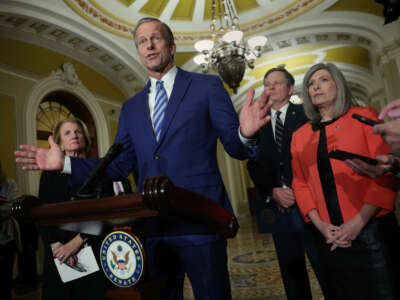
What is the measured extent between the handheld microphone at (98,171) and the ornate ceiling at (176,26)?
516 cm

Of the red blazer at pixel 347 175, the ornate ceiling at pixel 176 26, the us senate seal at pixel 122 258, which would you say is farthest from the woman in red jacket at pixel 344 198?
the ornate ceiling at pixel 176 26

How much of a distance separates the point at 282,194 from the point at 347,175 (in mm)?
448

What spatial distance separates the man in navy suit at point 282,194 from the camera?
1767 millimetres

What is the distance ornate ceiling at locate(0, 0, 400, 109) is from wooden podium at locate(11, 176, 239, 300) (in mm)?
5198

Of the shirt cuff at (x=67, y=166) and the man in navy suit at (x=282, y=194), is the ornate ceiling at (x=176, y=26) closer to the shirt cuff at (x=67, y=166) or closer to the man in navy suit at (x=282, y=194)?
the man in navy suit at (x=282, y=194)

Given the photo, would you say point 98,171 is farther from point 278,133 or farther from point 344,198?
point 278,133

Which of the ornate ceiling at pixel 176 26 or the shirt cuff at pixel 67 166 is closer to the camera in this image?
the shirt cuff at pixel 67 166

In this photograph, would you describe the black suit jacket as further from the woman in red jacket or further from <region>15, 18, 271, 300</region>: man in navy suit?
<region>15, 18, 271, 300</region>: man in navy suit

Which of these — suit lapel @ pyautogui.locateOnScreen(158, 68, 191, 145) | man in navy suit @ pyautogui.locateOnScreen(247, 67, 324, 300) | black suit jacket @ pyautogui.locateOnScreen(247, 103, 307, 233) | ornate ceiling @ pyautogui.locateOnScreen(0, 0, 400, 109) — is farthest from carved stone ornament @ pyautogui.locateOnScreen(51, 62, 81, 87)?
suit lapel @ pyautogui.locateOnScreen(158, 68, 191, 145)

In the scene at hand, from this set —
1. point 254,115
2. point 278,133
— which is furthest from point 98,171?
point 278,133

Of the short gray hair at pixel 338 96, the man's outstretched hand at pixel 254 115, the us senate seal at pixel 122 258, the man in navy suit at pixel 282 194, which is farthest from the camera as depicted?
the man in navy suit at pixel 282 194

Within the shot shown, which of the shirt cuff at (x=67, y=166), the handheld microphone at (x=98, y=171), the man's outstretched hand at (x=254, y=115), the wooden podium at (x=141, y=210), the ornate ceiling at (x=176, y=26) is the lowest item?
the wooden podium at (x=141, y=210)

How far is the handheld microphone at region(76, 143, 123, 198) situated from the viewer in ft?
2.93

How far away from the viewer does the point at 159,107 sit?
1.14m
